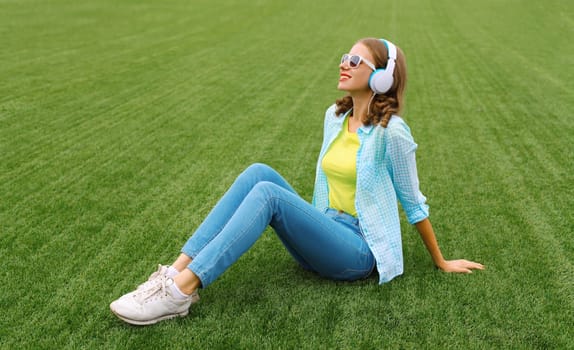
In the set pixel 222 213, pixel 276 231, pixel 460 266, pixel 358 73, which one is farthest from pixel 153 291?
pixel 460 266

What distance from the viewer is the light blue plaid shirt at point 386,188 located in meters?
2.55

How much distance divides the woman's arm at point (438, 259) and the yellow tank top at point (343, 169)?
0.34 meters

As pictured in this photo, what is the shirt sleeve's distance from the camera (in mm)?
2527

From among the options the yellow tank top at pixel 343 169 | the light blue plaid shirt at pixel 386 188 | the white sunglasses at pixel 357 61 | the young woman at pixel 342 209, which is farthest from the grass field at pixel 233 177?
the white sunglasses at pixel 357 61

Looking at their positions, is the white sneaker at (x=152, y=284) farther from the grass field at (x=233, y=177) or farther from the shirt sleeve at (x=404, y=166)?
the shirt sleeve at (x=404, y=166)

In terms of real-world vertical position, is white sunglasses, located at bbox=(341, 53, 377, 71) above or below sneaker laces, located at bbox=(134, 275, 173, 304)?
above

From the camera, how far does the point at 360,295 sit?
2.73m

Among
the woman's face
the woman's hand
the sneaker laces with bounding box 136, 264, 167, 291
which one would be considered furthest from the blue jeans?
the woman's face

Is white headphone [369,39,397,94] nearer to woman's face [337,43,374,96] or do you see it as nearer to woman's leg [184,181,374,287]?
woman's face [337,43,374,96]

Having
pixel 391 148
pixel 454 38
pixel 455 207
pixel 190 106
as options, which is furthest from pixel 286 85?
pixel 454 38

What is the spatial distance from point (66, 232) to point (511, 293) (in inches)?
103

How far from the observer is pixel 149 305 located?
7.76ft

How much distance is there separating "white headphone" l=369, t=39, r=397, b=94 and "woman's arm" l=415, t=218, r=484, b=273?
0.66 meters

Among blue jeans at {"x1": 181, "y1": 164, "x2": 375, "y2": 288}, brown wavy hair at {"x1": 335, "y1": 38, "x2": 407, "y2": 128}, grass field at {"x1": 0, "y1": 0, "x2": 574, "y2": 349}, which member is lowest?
grass field at {"x1": 0, "y1": 0, "x2": 574, "y2": 349}
